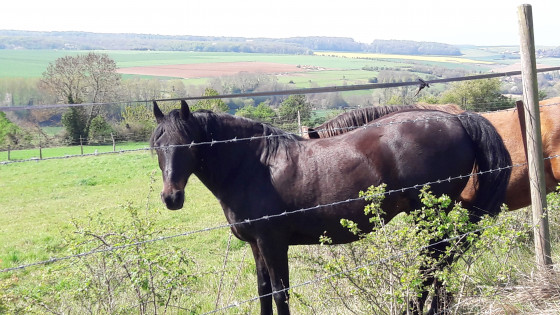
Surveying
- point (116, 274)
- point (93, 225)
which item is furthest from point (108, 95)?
point (116, 274)

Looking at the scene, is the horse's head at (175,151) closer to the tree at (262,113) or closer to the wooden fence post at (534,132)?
the wooden fence post at (534,132)

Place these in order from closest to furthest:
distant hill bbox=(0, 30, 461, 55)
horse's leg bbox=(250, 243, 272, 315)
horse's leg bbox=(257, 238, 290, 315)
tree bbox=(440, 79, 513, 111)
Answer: horse's leg bbox=(257, 238, 290, 315), horse's leg bbox=(250, 243, 272, 315), tree bbox=(440, 79, 513, 111), distant hill bbox=(0, 30, 461, 55)

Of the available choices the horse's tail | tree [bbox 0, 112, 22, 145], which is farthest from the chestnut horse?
tree [bbox 0, 112, 22, 145]

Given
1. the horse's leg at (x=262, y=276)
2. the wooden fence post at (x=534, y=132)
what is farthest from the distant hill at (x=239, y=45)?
the horse's leg at (x=262, y=276)

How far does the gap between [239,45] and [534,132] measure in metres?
127

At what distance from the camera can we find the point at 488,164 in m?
4.28

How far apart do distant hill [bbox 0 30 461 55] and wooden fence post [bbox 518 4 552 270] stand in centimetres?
8632

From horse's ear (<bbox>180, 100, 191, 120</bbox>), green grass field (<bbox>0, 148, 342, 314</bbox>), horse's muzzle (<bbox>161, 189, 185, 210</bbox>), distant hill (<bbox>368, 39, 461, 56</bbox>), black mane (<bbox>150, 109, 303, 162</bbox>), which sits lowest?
green grass field (<bbox>0, 148, 342, 314</bbox>)

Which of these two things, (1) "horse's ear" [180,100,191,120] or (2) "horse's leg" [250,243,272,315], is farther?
(2) "horse's leg" [250,243,272,315]

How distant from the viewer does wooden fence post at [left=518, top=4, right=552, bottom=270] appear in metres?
3.67

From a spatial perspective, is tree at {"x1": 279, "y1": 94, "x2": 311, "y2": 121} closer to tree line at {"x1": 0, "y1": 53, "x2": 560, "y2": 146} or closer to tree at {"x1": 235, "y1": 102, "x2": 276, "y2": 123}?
tree at {"x1": 235, "y1": 102, "x2": 276, "y2": 123}

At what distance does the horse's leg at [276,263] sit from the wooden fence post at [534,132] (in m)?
1.93

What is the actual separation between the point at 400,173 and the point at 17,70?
106848mm

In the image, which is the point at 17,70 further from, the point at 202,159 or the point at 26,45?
the point at 202,159
